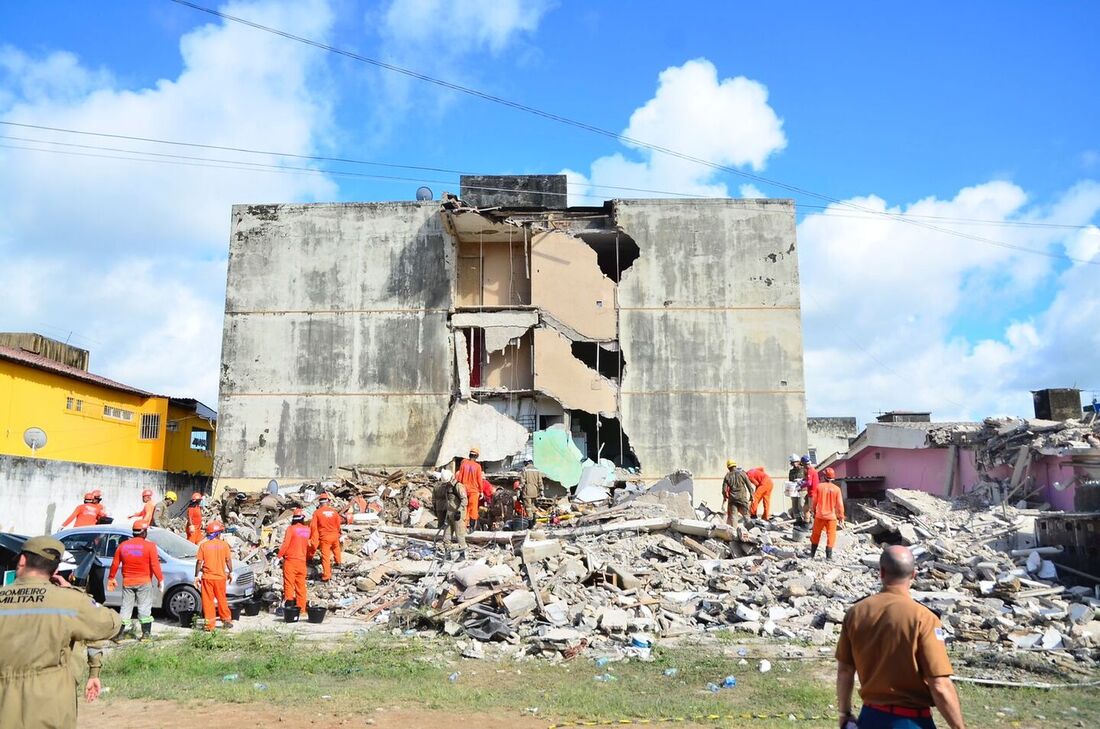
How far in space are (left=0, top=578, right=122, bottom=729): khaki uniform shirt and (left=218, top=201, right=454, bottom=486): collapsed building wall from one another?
20.9 metres

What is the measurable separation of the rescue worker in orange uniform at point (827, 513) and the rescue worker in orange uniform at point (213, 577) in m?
9.37

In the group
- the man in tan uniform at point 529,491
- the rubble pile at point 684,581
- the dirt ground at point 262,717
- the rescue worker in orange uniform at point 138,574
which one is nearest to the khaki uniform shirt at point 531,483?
the man in tan uniform at point 529,491

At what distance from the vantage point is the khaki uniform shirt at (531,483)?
1956 cm

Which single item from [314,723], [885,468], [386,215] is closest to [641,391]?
[885,468]

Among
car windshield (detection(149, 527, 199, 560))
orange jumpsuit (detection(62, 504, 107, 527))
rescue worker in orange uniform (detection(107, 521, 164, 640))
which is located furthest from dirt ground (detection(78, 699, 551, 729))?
orange jumpsuit (detection(62, 504, 107, 527))

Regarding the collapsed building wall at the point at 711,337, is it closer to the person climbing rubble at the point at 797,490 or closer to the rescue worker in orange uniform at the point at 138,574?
the person climbing rubble at the point at 797,490

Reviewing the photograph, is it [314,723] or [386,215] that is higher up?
[386,215]

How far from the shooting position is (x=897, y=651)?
3.76 meters

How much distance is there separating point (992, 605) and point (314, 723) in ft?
30.3

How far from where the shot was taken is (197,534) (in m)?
14.9

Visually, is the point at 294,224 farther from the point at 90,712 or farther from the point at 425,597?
the point at 90,712

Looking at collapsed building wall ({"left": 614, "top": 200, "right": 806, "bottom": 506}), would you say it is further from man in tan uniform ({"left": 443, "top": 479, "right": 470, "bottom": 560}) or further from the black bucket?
the black bucket

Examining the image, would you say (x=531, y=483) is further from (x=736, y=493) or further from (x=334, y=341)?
(x=334, y=341)

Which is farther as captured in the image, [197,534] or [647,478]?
[647,478]
